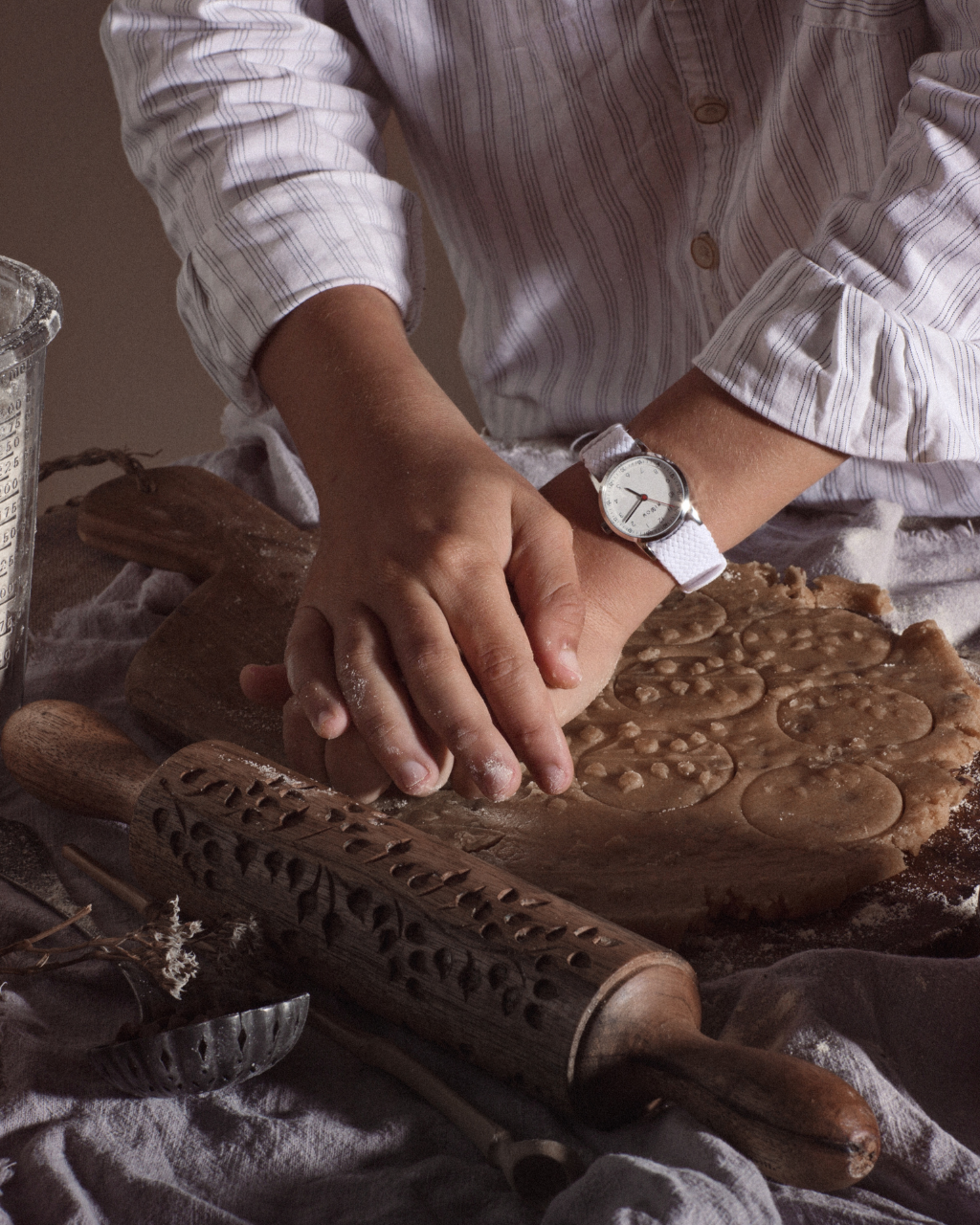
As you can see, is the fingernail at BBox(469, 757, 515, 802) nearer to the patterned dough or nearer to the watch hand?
the patterned dough

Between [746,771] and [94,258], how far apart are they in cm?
209

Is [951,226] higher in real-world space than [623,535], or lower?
higher

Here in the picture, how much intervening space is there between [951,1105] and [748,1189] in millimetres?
147

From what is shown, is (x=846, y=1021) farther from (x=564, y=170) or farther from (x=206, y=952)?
(x=564, y=170)

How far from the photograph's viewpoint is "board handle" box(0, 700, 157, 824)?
68 cm

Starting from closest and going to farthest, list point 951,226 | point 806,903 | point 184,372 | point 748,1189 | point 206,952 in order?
point 748,1189 < point 206,952 < point 806,903 < point 951,226 < point 184,372

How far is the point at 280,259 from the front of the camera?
91 cm

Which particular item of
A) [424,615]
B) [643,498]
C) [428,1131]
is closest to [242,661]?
[424,615]

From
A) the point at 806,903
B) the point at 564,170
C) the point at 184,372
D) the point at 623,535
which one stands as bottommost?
the point at 184,372

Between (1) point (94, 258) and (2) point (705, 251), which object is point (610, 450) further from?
(1) point (94, 258)

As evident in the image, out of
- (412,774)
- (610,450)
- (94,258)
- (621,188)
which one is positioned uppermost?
(621,188)

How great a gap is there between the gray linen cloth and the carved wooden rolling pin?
26mm

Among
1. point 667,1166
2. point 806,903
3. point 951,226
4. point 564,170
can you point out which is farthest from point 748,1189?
point 564,170

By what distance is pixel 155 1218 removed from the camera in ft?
1.54
